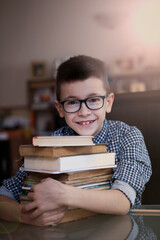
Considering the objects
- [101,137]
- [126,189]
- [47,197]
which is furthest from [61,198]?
[101,137]

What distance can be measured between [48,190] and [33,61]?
458 centimetres

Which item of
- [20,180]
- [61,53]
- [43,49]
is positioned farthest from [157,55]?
[20,180]

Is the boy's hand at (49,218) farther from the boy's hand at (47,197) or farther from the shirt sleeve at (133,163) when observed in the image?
the shirt sleeve at (133,163)

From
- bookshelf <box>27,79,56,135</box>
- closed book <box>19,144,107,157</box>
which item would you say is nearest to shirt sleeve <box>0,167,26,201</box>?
closed book <box>19,144,107,157</box>

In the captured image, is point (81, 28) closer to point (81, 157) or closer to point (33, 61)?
point (33, 61)

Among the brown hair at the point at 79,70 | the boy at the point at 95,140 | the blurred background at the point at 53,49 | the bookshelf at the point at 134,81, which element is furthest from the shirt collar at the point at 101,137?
the bookshelf at the point at 134,81

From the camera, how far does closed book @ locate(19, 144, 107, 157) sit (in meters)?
0.63

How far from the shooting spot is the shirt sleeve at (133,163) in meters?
0.79

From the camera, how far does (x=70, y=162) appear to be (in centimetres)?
64

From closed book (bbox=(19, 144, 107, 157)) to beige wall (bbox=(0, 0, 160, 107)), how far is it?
4010mm

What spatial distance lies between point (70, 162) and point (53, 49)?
448 cm

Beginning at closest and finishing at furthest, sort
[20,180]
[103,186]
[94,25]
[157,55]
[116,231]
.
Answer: [116,231]
[103,186]
[20,180]
[157,55]
[94,25]

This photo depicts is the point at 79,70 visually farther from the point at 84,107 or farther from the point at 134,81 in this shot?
the point at 134,81

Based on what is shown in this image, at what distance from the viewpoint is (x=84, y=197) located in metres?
0.64
